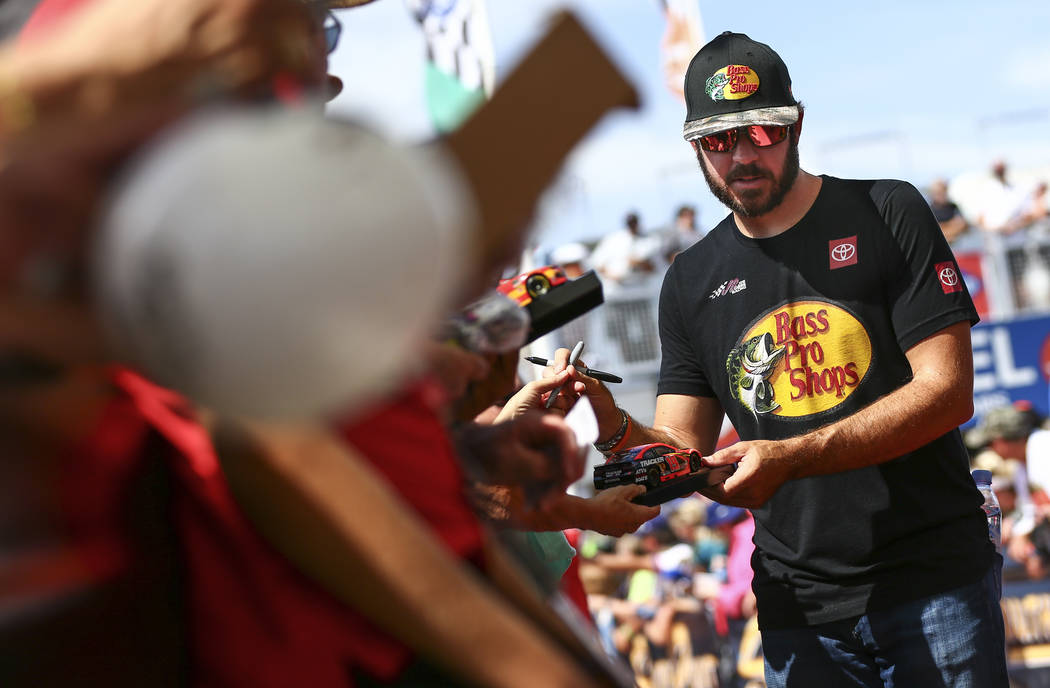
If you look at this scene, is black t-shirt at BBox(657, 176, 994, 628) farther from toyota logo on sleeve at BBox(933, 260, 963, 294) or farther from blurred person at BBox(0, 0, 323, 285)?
blurred person at BBox(0, 0, 323, 285)

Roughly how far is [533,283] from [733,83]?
59.6 inches

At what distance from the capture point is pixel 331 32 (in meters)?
1.46

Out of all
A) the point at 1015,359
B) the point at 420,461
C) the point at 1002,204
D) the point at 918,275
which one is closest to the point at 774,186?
the point at 918,275

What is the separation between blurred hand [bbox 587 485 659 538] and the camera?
7.28 ft

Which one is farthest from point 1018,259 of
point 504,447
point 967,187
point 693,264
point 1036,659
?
point 504,447

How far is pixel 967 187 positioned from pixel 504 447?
38.1 ft

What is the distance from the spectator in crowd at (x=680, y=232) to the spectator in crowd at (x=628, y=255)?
182 millimetres

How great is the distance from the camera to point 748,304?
9.53 feet

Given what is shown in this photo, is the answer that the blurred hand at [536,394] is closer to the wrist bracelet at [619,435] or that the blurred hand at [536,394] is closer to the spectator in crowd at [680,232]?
the wrist bracelet at [619,435]

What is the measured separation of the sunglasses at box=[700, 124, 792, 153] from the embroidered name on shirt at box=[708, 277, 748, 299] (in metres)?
0.36

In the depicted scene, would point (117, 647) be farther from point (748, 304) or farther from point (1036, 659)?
point (1036, 659)

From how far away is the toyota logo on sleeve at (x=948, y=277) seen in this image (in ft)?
8.82

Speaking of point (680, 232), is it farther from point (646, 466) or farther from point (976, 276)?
point (646, 466)

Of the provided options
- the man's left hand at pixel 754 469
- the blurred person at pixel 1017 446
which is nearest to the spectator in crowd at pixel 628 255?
the blurred person at pixel 1017 446
